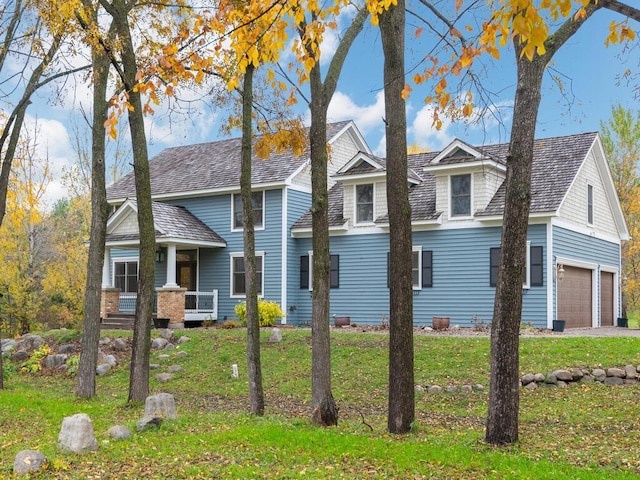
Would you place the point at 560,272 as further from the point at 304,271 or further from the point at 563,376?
the point at 563,376

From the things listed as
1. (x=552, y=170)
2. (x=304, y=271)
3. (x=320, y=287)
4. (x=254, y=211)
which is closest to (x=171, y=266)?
(x=254, y=211)

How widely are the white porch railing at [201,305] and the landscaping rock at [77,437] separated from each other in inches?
728

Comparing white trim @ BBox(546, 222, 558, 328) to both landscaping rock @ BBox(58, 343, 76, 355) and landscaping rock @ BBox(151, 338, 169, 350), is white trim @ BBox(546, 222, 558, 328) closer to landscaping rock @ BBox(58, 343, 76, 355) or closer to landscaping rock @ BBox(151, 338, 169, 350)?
landscaping rock @ BBox(151, 338, 169, 350)

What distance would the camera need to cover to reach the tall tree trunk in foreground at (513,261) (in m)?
7.57

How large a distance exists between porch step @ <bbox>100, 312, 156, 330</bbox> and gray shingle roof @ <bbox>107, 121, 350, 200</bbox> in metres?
5.31

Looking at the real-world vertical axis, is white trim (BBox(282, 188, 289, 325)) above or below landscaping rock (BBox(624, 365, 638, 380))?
above

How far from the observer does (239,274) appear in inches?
1051

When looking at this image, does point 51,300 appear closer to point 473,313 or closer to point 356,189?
point 356,189

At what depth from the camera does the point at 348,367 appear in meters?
15.5

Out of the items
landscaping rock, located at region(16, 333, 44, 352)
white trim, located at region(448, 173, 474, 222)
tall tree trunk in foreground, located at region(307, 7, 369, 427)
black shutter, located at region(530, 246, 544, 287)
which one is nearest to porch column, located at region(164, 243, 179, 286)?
landscaping rock, located at region(16, 333, 44, 352)

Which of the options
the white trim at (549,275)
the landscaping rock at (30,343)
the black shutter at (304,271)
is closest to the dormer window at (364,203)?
the black shutter at (304,271)

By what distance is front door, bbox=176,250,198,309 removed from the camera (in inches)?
1100

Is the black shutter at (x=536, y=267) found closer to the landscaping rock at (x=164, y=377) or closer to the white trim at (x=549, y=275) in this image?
the white trim at (x=549, y=275)

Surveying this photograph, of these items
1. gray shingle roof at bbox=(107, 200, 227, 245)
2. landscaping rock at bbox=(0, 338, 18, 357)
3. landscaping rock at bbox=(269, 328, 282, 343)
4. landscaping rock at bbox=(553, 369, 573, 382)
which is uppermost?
gray shingle roof at bbox=(107, 200, 227, 245)
